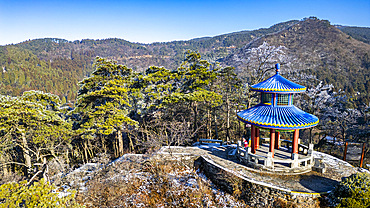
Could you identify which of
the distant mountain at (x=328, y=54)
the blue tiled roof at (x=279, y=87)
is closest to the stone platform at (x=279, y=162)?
the blue tiled roof at (x=279, y=87)

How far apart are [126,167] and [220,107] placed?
1303cm

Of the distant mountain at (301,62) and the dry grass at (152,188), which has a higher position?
the distant mountain at (301,62)

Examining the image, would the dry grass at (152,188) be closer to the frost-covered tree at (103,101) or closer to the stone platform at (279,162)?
the stone platform at (279,162)

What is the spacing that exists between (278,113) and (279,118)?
1.58 feet

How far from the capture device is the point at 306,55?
104875 mm

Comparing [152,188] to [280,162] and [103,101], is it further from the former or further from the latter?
[103,101]

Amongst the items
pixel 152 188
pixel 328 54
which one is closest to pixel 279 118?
pixel 152 188

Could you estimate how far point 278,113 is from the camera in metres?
11.7

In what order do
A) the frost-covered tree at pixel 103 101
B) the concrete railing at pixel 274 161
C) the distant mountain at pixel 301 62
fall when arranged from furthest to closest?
the distant mountain at pixel 301 62
the frost-covered tree at pixel 103 101
the concrete railing at pixel 274 161

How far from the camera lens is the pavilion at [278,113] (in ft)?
36.1

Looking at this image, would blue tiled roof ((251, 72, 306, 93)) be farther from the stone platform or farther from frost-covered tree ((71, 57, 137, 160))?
frost-covered tree ((71, 57, 137, 160))

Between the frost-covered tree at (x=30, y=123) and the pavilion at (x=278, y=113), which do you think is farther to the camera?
the frost-covered tree at (x=30, y=123)

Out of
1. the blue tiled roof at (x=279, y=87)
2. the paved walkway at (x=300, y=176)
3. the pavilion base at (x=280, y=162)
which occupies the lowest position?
the paved walkway at (x=300, y=176)

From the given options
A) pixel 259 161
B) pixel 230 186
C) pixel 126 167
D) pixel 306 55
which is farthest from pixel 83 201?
pixel 306 55
